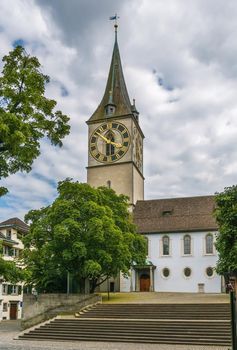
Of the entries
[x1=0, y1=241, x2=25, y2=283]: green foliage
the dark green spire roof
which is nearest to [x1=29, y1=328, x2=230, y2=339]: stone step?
[x1=0, y1=241, x2=25, y2=283]: green foliage

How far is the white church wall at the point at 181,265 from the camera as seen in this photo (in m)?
48.2

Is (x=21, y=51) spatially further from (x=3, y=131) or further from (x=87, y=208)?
(x=87, y=208)

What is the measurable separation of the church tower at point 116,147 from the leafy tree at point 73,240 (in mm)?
18189

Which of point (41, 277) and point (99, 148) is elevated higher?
point (99, 148)

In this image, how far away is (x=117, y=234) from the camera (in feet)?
112

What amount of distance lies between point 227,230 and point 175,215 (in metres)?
21.3

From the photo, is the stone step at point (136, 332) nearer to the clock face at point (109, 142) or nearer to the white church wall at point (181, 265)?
the white church wall at point (181, 265)

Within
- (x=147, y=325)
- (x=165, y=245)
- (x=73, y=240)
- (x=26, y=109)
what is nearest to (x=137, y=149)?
(x=165, y=245)

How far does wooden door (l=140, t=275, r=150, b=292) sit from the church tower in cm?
888

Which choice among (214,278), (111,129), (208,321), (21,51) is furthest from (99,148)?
(21,51)

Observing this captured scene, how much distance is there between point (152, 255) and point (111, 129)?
17241mm

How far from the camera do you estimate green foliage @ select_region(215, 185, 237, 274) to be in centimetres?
3091

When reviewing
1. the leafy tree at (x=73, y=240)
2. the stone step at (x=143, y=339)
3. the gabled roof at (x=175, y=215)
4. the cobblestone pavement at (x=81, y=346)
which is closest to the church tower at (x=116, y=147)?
the gabled roof at (x=175, y=215)

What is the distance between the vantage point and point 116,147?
57.2m
